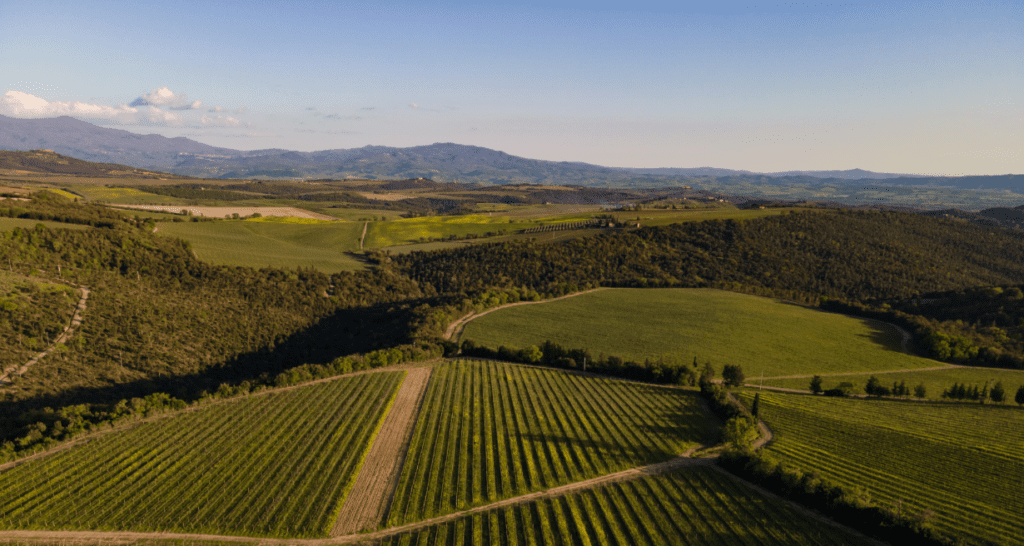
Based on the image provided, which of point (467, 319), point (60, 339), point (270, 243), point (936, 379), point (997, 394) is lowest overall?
point (936, 379)

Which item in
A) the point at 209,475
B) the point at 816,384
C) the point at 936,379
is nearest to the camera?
the point at 209,475

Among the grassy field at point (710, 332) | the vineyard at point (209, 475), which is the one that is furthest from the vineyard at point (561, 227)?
the vineyard at point (209, 475)

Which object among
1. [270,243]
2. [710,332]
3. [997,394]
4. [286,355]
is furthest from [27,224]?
[997,394]

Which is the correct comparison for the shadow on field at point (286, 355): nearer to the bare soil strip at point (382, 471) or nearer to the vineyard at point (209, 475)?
the vineyard at point (209, 475)

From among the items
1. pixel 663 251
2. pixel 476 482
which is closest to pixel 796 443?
pixel 476 482

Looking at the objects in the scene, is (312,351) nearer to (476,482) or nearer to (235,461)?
(235,461)

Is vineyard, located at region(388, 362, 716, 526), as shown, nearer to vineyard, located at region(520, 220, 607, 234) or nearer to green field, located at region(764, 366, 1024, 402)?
green field, located at region(764, 366, 1024, 402)

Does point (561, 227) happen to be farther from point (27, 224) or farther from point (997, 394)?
point (27, 224)
